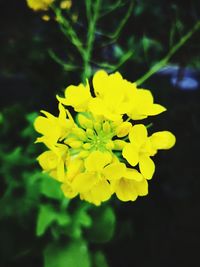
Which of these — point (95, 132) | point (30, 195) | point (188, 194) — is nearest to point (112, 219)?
point (30, 195)

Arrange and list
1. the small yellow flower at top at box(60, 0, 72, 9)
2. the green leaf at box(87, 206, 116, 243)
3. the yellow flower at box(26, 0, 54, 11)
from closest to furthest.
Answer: the yellow flower at box(26, 0, 54, 11), the small yellow flower at top at box(60, 0, 72, 9), the green leaf at box(87, 206, 116, 243)

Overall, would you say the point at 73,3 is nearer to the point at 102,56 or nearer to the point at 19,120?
the point at 102,56

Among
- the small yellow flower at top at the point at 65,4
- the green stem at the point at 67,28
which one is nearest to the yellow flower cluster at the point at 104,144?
the green stem at the point at 67,28

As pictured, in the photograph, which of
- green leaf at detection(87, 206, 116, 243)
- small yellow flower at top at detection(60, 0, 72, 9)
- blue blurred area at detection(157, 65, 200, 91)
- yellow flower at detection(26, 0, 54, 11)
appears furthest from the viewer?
blue blurred area at detection(157, 65, 200, 91)

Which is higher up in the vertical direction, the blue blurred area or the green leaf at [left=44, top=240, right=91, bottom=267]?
the blue blurred area

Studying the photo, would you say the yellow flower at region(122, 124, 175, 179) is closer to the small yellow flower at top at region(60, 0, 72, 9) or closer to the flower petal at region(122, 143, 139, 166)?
the flower petal at region(122, 143, 139, 166)

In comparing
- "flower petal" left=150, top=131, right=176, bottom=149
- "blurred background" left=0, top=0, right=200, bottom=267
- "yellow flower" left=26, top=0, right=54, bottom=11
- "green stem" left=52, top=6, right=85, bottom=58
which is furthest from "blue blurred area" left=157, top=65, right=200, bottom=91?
"flower petal" left=150, top=131, right=176, bottom=149

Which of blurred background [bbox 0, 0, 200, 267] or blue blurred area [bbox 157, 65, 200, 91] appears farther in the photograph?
blue blurred area [bbox 157, 65, 200, 91]

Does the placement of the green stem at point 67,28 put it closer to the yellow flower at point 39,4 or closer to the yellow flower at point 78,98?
the yellow flower at point 39,4

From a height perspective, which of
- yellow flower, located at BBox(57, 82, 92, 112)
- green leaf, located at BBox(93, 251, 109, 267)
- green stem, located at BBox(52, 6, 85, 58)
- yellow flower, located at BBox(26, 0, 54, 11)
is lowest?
green leaf, located at BBox(93, 251, 109, 267)
